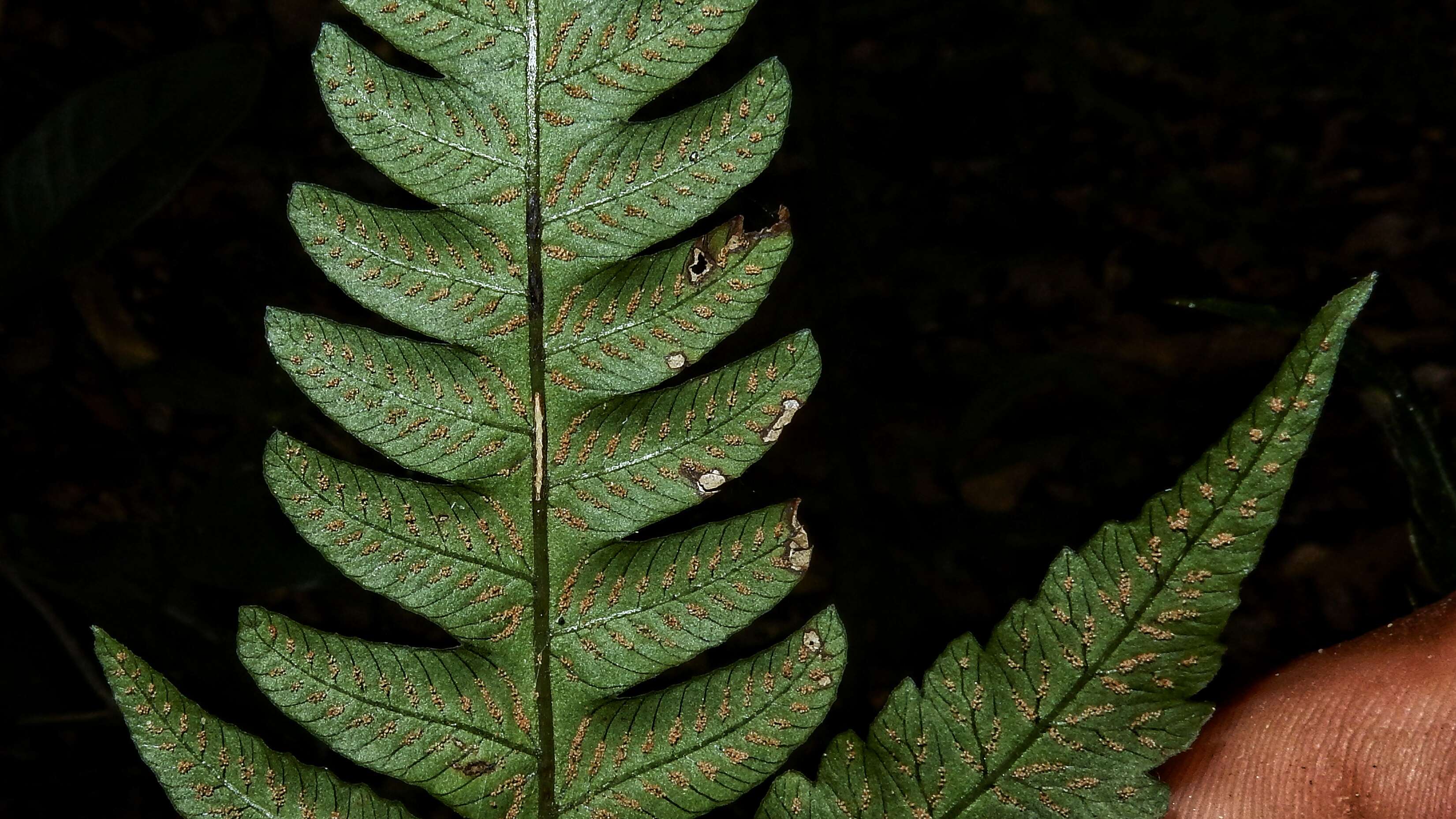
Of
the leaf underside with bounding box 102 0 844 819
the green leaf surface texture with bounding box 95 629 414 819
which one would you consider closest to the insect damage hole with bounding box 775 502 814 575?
the leaf underside with bounding box 102 0 844 819

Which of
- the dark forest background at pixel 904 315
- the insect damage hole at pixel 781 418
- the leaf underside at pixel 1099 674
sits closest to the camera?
the leaf underside at pixel 1099 674

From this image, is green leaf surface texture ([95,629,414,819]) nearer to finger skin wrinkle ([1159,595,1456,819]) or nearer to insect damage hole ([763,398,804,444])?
insect damage hole ([763,398,804,444])

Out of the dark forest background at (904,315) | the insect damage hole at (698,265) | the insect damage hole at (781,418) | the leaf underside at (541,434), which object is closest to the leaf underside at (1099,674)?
the leaf underside at (541,434)

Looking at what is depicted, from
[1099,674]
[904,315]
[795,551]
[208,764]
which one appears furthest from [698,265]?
[904,315]

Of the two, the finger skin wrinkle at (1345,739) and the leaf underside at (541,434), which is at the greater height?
the leaf underside at (541,434)

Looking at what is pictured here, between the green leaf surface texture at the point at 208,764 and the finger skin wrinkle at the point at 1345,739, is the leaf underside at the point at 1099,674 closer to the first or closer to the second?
the finger skin wrinkle at the point at 1345,739

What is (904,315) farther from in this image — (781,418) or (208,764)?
(208,764)

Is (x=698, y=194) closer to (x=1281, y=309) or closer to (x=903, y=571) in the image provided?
(x=1281, y=309)
